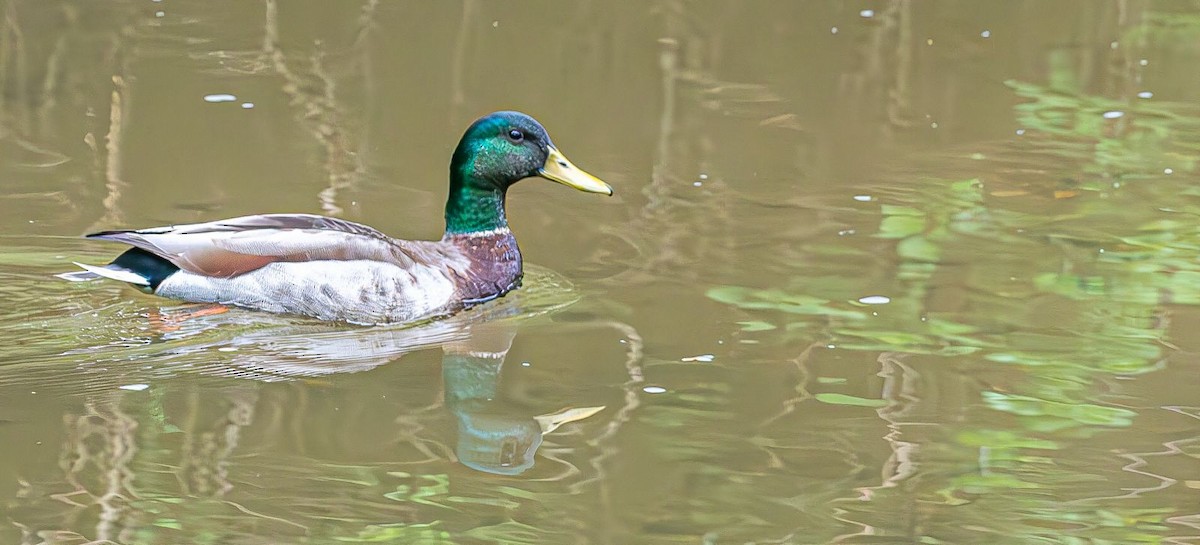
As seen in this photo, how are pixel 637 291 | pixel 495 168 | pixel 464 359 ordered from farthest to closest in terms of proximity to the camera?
1. pixel 495 168
2. pixel 637 291
3. pixel 464 359

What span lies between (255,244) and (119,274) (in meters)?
0.65

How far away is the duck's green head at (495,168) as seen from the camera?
8484 millimetres

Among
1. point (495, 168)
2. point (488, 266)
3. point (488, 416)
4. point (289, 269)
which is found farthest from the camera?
point (495, 168)

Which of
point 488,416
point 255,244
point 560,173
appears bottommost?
point 488,416

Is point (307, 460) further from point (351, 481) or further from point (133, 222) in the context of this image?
point (133, 222)

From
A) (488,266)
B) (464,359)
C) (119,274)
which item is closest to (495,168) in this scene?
(488,266)

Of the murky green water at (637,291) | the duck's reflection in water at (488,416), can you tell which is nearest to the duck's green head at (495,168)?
the murky green water at (637,291)

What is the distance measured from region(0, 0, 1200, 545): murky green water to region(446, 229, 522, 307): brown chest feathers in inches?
5.5

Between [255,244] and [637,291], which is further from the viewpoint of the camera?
[637,291]

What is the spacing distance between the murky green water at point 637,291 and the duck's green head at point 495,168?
43 centimetres

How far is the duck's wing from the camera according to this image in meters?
7.83

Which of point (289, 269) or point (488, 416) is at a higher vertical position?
point (289, 269)

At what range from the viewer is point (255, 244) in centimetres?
786

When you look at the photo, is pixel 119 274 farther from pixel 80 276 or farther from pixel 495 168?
pixel 495 168
